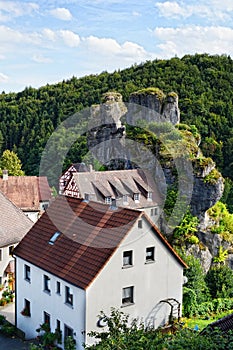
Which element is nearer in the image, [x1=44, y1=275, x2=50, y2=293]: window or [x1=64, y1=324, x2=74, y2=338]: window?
[x1=64, y1=324, x2=74, y2=338]: window

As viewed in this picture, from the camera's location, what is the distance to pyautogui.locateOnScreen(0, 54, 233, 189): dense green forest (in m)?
67.2

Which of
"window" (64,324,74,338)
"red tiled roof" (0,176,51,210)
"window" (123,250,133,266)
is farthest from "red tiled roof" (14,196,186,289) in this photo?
"red tiled roof" (0,176,51,210)

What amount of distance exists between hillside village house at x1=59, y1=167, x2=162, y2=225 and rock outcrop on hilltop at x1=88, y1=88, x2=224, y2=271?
3.87 ft

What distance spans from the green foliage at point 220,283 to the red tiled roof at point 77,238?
39.7 feet

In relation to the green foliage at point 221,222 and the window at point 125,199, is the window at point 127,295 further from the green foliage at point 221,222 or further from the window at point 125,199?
the green foliage at point 221,222

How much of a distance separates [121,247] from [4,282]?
1193 centimetres

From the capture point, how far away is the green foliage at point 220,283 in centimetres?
3021

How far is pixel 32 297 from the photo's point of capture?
2078 centimetres

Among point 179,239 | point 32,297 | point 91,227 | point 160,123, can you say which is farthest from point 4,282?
point 160,123

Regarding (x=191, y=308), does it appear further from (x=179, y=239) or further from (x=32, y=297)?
(x=32, y=297)

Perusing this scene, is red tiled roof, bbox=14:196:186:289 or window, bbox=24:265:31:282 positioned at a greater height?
red tiled roof, bbox=14:196:186:289

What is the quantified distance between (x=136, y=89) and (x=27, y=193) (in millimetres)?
38607

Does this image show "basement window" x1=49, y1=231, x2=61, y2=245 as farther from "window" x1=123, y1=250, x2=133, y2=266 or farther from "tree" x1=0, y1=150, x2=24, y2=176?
"tree" x1=0, y1=150, x2=24, y2=176

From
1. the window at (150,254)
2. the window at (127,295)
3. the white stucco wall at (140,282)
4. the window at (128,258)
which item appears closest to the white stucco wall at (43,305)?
the white stucco wall at (140,282)
